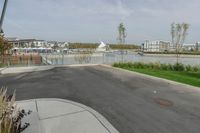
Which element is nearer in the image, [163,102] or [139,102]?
[139,102]

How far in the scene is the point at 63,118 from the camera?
7.03m

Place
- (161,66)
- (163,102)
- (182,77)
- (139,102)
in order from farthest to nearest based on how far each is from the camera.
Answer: (161,66) < (182,77) < (163,102) < (139,102)

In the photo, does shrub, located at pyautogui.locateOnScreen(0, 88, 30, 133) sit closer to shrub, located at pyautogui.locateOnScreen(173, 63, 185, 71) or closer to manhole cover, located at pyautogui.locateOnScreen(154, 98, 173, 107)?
manhole cover, located at pyautogui.locateOnScreen(154, 98, 173, 107)

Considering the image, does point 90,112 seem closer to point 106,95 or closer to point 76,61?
point 106,95

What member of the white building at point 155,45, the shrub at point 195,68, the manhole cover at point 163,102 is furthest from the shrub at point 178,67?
the white building at point 155,45

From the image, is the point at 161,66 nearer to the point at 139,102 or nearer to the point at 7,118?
the point at 139,102

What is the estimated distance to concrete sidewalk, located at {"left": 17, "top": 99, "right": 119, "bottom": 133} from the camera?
6.12 metres

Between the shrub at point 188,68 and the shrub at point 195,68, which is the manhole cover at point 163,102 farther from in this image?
the shrub at point 188,68

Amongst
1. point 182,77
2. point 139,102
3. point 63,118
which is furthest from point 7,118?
point 182,77

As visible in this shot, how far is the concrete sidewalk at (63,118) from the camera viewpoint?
6.12 m

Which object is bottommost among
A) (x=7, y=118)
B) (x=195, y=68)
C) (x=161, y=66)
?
(x=195, y=68)

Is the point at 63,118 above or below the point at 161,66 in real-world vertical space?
below

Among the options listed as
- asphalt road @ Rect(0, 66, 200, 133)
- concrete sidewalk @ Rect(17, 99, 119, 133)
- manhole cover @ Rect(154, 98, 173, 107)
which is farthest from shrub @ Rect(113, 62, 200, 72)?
concrete sidewalk @ Rect(17, 99, 119, 133)

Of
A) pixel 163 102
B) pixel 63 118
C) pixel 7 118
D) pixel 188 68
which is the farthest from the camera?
pixel 188 68
